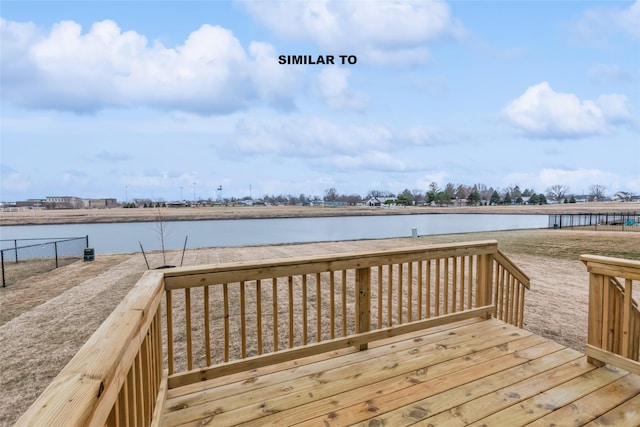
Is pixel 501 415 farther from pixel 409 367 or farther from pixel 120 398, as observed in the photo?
pixel 120 398

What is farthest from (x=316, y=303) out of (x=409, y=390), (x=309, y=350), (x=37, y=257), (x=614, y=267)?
(x=37, y=257)

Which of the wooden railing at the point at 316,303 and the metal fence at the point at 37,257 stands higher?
the wooden railing at the point at 316,303

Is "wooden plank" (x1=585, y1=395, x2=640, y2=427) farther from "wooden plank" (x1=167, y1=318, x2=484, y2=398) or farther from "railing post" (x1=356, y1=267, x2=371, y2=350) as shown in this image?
"railing post" (x1=356, y1=267, x2=371, y2=350)

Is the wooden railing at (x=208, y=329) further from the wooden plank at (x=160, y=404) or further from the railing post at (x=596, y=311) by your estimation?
the railing post at (x=596, y=311)

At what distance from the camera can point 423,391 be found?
2309 millimetres

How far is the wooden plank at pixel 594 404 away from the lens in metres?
1.98

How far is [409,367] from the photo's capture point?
2.65m

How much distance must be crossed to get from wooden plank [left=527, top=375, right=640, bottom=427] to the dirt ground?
2.22 meters

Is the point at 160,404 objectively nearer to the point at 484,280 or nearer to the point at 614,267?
the point at 484,280

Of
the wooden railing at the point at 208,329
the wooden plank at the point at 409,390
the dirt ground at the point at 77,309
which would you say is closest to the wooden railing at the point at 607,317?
the wooden plank at the point at 409,390

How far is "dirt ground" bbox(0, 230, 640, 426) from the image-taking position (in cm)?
392

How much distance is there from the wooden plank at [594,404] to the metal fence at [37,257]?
11485 mm

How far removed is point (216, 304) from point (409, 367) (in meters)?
4.77

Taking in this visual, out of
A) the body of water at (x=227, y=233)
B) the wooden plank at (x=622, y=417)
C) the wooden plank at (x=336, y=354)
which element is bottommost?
the body of water at (x=227, y=233)
